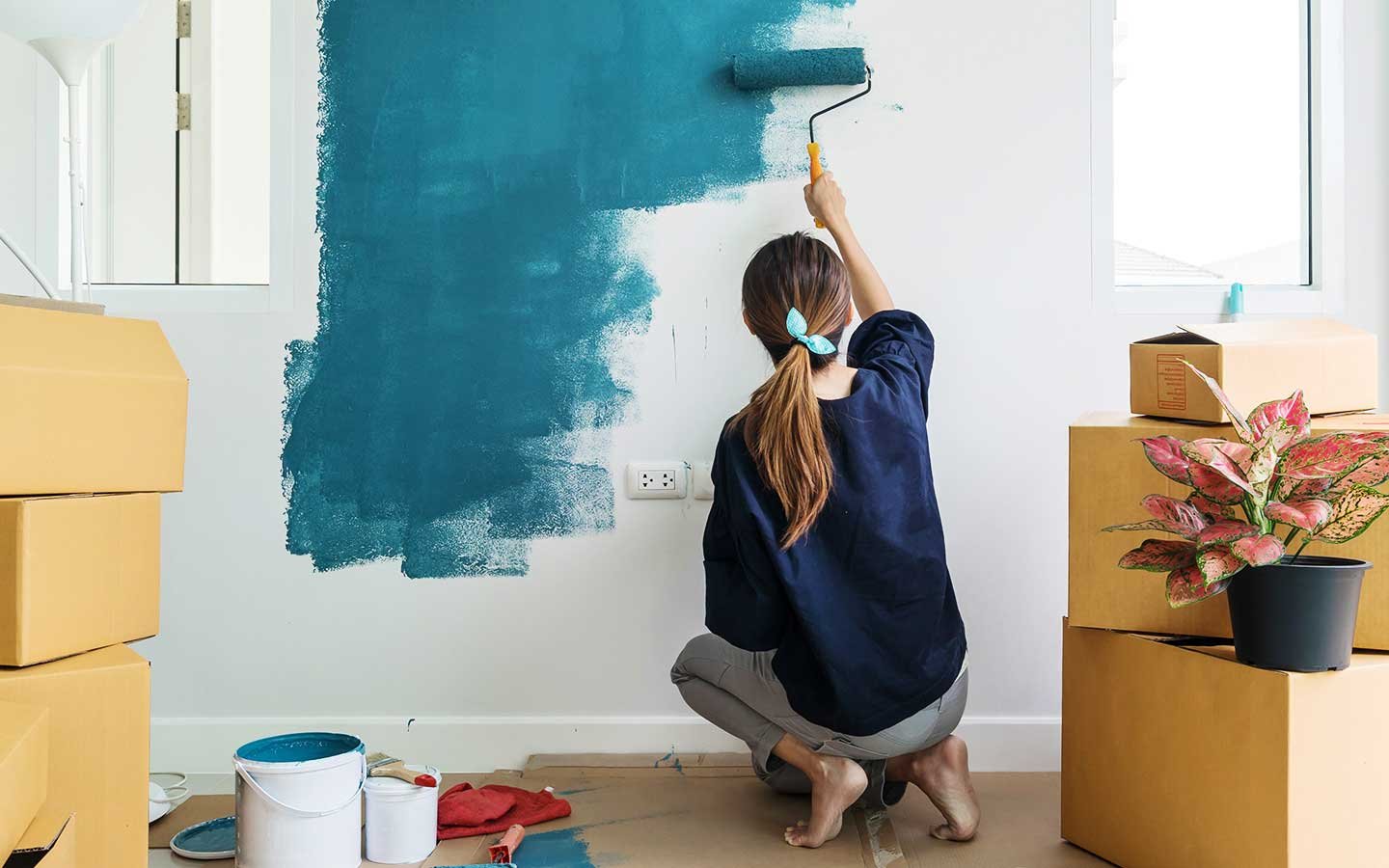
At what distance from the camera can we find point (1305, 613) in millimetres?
1394

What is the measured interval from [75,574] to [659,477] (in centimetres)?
113

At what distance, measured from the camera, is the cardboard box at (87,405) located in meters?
1.41

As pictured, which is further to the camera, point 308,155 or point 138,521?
point 308,155

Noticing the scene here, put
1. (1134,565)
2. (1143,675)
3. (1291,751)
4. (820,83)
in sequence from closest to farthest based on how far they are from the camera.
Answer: (1291,751), (1134,565), (1143,675), (820,83)

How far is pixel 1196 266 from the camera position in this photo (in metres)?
2.32

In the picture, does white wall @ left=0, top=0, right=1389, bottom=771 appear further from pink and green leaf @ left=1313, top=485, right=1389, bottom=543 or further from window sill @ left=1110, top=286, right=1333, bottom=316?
pink and green leaf @ left=1313, top=485, right=1389, bottom=543

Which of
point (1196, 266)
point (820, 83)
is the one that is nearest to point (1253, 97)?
point (1196, 266)

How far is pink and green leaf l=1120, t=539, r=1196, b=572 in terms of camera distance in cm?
148

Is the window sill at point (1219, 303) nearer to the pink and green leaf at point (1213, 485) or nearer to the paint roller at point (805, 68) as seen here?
the paint roller at point (805, 68)

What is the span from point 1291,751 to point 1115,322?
110 centimetres

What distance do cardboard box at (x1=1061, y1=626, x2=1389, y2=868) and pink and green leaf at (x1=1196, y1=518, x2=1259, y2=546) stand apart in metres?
0.20

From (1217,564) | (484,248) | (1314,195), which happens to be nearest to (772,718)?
(1217,564)

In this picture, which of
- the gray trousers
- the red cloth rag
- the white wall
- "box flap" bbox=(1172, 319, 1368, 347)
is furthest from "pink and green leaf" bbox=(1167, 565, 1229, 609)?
the red cloth rag

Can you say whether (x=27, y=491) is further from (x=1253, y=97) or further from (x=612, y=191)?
(x=1253, y=97)
